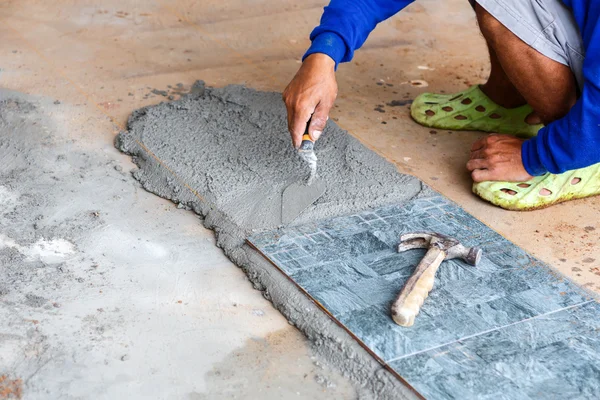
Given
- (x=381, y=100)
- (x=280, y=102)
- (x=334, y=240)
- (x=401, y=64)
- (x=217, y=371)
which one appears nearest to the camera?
(x=217, y=371)

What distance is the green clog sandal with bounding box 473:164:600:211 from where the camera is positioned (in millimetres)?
2516

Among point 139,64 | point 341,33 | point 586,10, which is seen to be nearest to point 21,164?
point 139,64

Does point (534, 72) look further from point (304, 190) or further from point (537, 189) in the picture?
point (304, 190)

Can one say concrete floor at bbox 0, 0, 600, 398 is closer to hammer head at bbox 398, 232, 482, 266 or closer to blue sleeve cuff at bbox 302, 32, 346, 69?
hammer head at bbox 398, 232, 482, 266

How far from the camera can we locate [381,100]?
3.19 m

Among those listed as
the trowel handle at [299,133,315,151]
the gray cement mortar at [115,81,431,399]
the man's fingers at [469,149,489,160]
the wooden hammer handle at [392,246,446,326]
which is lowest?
the gray cement mortar at [115,81,431,399]

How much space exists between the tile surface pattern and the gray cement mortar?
0.06m

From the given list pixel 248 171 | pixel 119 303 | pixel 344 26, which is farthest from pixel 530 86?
pixel 119 303

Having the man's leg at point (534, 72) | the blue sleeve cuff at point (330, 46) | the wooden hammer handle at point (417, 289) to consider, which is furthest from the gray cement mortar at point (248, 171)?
the man's leg at point (534, 72)

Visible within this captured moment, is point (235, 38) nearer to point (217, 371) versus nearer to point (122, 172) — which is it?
point (122, 172)

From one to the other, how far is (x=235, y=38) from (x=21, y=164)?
141cm

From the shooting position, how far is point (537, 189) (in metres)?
2.53

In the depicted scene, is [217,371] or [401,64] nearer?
[217,371]

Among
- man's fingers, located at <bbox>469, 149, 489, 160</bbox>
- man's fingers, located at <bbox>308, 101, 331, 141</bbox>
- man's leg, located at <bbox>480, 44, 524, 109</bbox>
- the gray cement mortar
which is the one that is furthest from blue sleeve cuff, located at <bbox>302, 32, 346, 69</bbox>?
man's leg, located at <bbox>480, 44, 524, 109</bbox>
